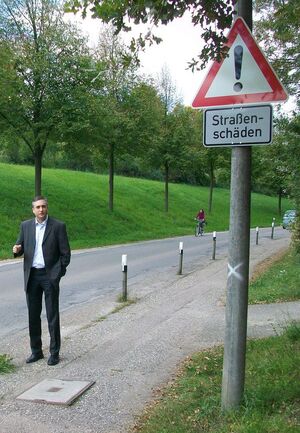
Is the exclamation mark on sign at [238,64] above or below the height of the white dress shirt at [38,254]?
above

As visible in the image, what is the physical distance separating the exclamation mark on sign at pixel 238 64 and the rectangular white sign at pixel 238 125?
0.13 m

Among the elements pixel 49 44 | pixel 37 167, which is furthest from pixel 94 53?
pixel 37 167

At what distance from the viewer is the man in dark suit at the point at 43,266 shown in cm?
582

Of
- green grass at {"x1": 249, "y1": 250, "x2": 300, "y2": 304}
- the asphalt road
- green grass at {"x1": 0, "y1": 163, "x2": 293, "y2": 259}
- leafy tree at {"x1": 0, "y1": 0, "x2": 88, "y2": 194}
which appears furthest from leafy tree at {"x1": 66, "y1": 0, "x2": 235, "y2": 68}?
leafy tree at {"x1": 0, "y1": 0, "x2": 88, "y2": 194}

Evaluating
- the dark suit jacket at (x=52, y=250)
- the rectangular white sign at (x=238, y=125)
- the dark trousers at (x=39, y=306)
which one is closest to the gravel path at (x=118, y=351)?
the dark trousers at (x=39, y=306)

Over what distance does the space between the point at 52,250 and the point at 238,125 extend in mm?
2980

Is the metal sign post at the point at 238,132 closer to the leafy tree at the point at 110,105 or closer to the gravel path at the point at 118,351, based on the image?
the gravel path at the point at 118,351

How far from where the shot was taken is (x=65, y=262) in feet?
19.2

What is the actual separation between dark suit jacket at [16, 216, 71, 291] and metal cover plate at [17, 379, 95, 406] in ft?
3.95

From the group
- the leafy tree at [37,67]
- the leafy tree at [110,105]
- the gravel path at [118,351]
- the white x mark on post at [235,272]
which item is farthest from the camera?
the leafy tree at [110,105]

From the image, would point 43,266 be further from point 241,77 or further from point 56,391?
point 241,77

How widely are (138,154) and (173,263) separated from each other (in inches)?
533

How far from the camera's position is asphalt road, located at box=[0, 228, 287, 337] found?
30.4 feet

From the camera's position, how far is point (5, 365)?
18.1ft
